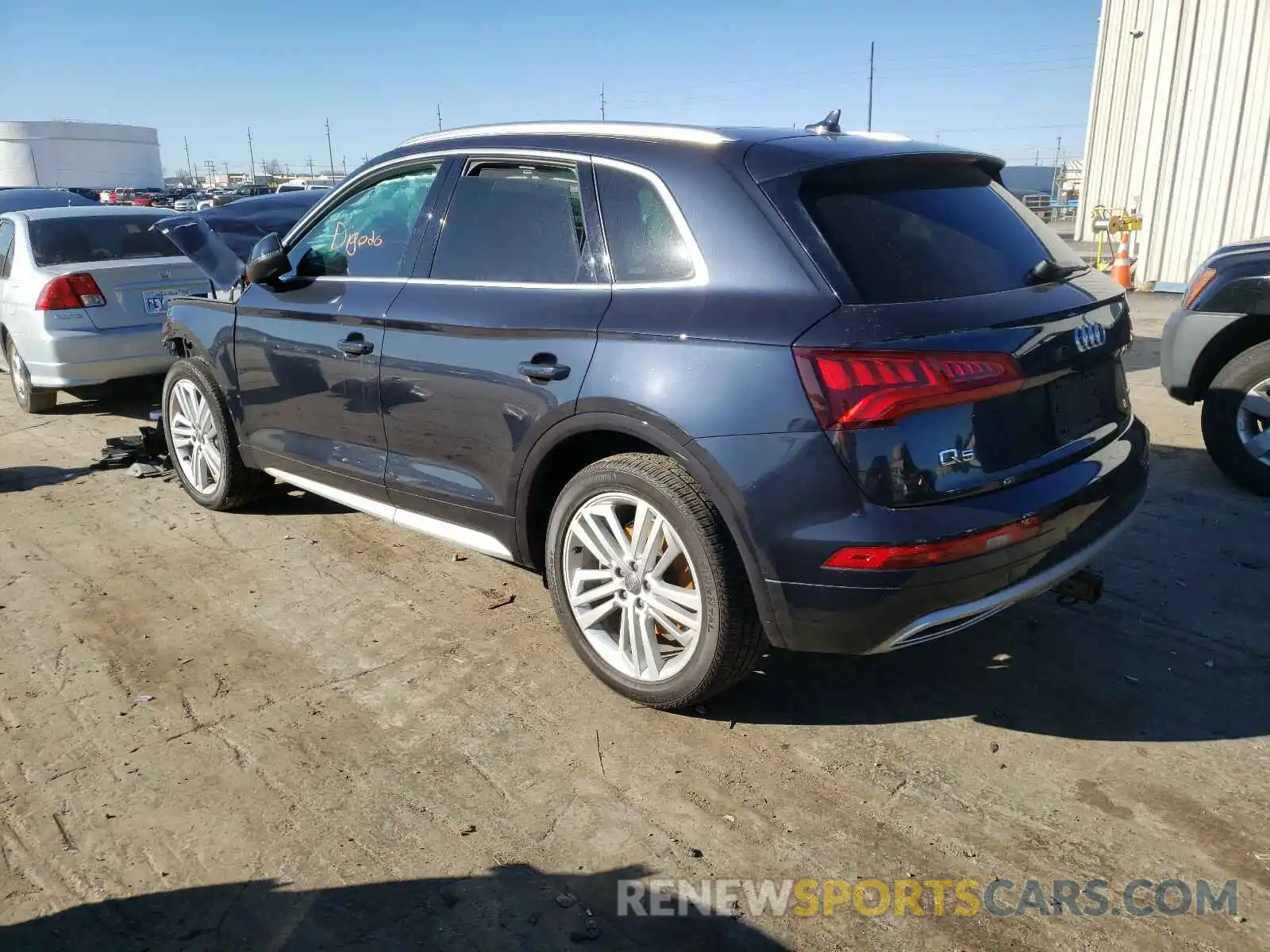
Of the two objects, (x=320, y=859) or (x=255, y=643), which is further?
(x=255, y=643)

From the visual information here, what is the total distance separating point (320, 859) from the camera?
2.58 metres

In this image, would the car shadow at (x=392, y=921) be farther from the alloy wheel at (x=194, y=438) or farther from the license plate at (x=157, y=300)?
the license plate at (x=157, y=300)

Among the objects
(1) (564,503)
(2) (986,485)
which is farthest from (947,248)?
(1) (564,503)

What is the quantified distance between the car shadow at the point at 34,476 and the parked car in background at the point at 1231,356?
6.77m

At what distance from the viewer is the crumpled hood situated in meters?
5.18

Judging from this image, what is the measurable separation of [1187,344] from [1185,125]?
9739mm

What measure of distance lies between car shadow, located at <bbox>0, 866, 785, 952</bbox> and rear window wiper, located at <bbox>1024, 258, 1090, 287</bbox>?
2.10 metres

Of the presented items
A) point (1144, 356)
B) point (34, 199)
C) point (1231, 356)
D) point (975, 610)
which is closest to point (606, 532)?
point (975, 610)

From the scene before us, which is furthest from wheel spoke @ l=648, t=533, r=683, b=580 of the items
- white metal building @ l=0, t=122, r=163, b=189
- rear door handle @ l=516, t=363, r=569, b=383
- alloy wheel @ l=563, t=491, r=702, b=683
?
white metal building @ l=0, t=122, r=163, b=189

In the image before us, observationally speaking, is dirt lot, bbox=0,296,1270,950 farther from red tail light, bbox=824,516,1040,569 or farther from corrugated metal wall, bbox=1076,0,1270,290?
corrugated metal wall, bbox=1076,0,1270,290

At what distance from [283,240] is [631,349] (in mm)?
2480

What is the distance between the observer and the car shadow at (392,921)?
7.52 feet

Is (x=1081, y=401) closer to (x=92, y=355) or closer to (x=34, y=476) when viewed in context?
(x=34, y=476)

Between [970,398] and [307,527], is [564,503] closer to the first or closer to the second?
[970,398]
